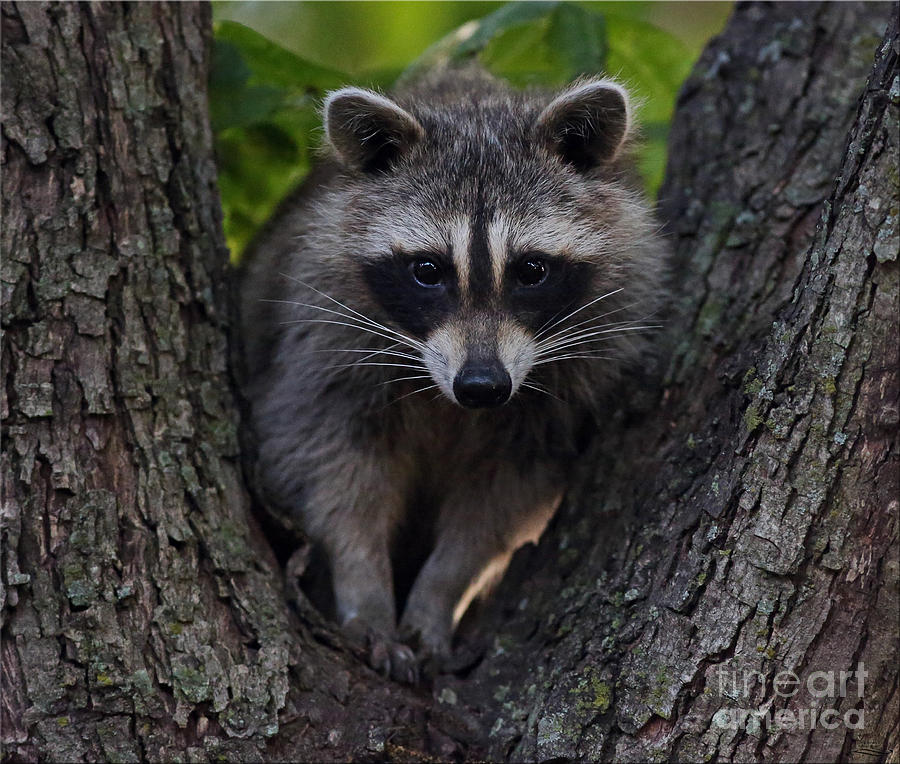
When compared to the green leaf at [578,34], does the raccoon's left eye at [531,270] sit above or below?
below

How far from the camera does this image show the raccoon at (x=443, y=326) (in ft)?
9.31

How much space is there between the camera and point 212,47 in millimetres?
3102

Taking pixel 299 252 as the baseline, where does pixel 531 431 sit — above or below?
below

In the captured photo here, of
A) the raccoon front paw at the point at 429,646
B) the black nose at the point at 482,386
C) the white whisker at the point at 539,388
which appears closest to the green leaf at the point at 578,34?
the white whisker at the point at 539,388

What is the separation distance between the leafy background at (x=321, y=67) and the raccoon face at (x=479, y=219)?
27 cm

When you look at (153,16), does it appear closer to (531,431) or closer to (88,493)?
(88,493)

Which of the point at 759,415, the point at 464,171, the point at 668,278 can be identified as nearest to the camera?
the point at 759,415

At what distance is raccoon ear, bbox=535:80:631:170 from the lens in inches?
114

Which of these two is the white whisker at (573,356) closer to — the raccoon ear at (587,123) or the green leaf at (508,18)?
the raccoon ear at (587,123)

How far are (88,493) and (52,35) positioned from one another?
1176 millimetres

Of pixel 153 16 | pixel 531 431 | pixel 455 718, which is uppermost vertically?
pixel 153 16

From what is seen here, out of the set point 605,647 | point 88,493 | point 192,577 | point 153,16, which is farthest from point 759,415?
point 153,16

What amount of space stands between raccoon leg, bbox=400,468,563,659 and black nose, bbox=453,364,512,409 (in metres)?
0.76

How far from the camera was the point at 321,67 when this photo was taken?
335cm
